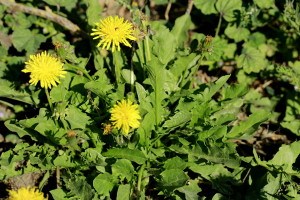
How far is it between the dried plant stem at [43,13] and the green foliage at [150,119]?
0.05ft

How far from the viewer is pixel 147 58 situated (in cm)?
291

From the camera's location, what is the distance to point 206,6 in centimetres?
344

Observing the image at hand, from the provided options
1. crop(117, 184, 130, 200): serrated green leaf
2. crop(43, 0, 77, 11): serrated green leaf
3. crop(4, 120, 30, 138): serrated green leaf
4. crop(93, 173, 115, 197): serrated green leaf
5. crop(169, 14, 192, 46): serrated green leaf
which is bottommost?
crop(117, 184, 130, 200): serrated green leaf

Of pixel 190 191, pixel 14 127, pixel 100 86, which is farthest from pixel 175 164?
pixel 14 127

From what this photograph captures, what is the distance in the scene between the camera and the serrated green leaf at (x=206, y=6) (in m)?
3.44

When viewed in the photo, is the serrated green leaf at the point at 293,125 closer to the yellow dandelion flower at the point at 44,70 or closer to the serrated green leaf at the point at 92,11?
the serrated green leaf at the point at 92,11

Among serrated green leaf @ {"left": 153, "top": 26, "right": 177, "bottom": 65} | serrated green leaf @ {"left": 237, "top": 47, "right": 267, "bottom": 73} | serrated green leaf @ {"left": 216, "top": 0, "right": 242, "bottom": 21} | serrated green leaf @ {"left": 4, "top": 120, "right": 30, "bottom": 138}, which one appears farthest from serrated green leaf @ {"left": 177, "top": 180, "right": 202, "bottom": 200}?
serrated green leaf @ {"left": 216, "top": 0, "right": 242, "bottom": 21}

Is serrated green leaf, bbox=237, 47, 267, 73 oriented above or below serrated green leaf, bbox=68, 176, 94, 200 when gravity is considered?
above

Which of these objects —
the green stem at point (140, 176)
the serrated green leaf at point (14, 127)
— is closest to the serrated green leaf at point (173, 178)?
the green stem at point (140, 176)

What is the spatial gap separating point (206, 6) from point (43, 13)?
1353 millimetres

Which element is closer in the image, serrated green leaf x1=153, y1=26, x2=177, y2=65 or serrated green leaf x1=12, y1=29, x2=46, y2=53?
serrated green leaf x1=153, y1=26, x2=177, y2=65

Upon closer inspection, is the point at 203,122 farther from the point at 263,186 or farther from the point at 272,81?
the point at 272,81

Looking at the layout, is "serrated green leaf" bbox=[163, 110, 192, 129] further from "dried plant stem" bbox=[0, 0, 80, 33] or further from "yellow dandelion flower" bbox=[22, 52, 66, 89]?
"dried plant stem" bbox=[0, 0, 80, 33]

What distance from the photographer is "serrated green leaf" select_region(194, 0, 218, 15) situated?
3.44 m
